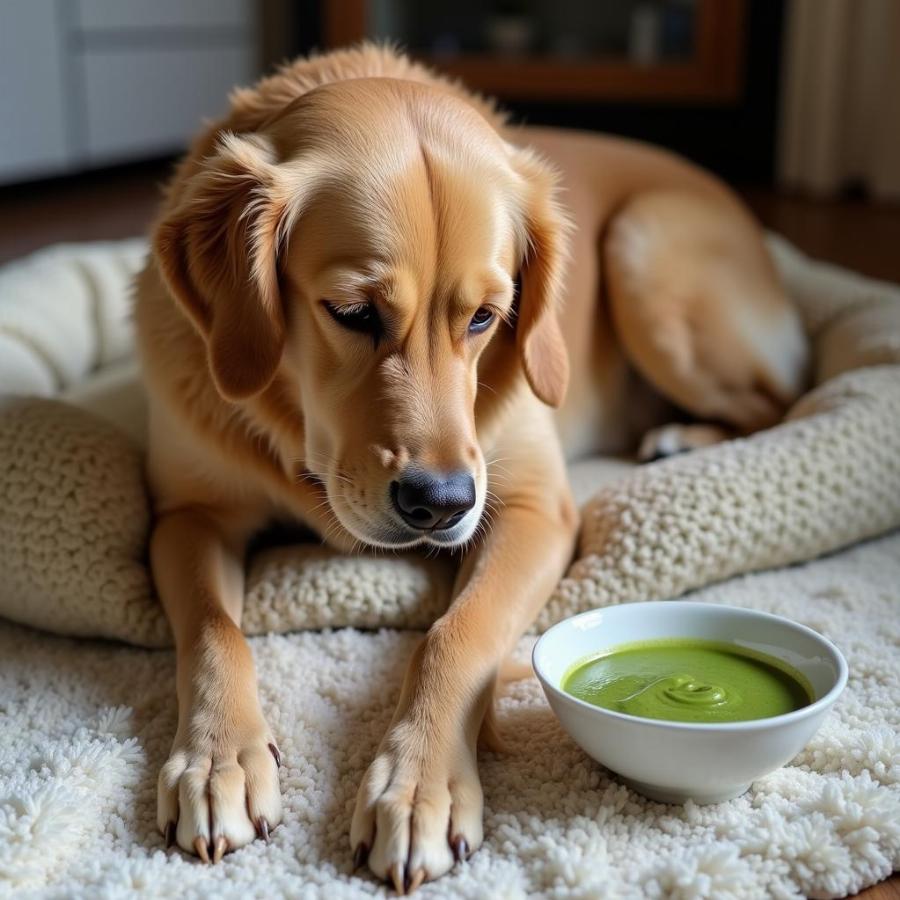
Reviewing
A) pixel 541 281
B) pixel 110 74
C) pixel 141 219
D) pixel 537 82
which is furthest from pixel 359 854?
pixel 537 82

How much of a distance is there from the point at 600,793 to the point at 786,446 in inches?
33.4

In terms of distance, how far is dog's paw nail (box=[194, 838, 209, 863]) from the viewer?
1.31 m

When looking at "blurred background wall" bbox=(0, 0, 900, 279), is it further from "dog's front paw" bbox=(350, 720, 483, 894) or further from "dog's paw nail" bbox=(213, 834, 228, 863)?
"dog's paw nail" bbox=(213, 834, 228, 863)

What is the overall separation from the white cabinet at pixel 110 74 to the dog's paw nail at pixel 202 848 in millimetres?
4429

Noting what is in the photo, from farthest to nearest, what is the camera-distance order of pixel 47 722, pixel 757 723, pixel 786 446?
1. pixel 786 446
2. pixel 47 722
3. pixel 757 723

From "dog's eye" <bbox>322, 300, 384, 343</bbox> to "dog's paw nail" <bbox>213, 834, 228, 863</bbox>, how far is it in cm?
63

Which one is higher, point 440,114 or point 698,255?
point 440,114

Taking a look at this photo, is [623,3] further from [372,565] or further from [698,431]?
[372,565]

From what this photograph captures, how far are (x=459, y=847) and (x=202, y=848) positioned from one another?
0.27 meters

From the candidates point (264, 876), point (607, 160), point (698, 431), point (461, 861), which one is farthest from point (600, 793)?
point (607, 160)

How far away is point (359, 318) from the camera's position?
1578 millimetres

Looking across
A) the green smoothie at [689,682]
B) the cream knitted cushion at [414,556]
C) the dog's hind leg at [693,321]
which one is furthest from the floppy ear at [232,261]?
the dog's hind leg at [693,321]

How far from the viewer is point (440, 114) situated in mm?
1668

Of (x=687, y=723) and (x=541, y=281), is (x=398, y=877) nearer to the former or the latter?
(x=687, y=723)
